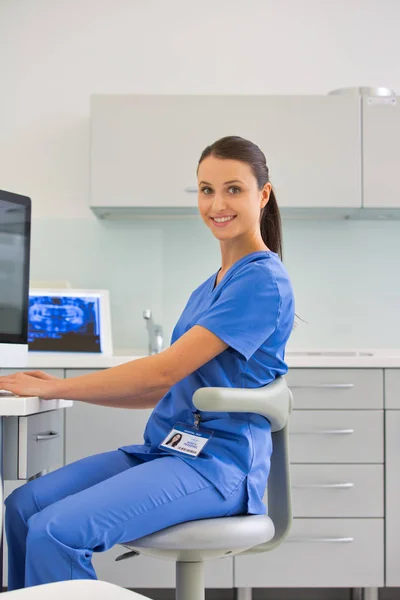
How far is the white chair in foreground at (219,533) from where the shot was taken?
147 cm

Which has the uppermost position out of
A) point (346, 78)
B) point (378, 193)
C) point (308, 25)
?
point (308, 25)

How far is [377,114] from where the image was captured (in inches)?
124

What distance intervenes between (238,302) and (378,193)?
172 centimetres

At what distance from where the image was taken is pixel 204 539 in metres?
1.47

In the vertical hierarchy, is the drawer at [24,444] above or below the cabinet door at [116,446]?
above

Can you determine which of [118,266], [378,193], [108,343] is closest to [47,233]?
[118,266]

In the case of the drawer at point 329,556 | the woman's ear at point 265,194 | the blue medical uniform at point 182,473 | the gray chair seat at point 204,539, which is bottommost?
the drawer at point 329,556

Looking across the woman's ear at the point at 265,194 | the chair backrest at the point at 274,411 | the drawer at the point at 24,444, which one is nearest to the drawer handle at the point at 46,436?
the drawer at the point at 24,444

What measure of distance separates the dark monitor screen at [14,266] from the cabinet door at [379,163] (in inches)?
63.7

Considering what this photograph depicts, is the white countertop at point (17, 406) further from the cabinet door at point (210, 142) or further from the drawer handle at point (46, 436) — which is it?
the cabinet door at point (210, 142)

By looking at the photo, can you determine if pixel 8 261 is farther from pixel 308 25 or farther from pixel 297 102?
pixel 308 25

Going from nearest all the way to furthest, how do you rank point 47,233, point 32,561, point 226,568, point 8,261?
point 32,561
point 8,261
point 226,568
point 47,233

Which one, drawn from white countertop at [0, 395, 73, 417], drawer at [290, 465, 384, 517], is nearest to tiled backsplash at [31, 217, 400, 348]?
drawer at [290, 465, 384, 517]

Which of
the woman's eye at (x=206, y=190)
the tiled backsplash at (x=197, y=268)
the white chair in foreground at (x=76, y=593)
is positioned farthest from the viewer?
the tiled backsplash at (x=197, y=268)
